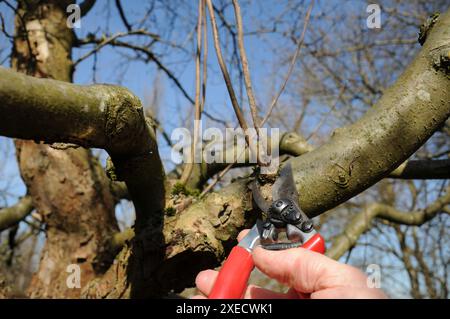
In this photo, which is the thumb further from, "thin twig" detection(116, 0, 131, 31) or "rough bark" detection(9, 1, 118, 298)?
"thin twig" detection(116, 0, 131, 31)

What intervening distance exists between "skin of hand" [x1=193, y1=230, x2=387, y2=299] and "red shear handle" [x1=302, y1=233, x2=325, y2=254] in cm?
6

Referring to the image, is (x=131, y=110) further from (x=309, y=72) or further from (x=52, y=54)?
(x=309, y=72)

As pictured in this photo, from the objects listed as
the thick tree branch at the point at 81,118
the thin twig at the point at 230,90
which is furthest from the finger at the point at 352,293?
the thick tree branch at the point at 81,118

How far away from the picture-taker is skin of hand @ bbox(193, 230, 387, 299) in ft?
3.21

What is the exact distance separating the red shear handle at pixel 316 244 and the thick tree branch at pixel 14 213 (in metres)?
2.79

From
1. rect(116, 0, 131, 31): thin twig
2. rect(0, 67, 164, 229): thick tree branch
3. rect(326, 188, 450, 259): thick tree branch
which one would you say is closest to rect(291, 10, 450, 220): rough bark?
rect(0, 67, 164, 229): thick tree branch

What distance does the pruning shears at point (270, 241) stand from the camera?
1114mm

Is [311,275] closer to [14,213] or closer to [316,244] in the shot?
[316,244]

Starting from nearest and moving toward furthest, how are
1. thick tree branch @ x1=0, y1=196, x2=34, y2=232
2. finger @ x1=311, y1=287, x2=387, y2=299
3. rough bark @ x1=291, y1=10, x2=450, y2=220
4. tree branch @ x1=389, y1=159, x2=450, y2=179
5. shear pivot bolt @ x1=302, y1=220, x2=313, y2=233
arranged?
finger @ x1=311, y1=287, x2=387, y2=299 → shear pivot bolt @ x1=302, y1=220, x2=313, y2=233 → rough bark @ x1=291, y1=10, x2=450, y2=220 → tree branch @ x1=389, y1=159, x2=450, y2=179 → thick tree branch @ x1=0, y1=196, x2=34, y2=232

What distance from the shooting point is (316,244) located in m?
1.16

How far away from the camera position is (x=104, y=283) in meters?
2.00

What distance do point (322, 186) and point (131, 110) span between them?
730 millimetres

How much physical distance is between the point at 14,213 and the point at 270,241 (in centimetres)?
274
